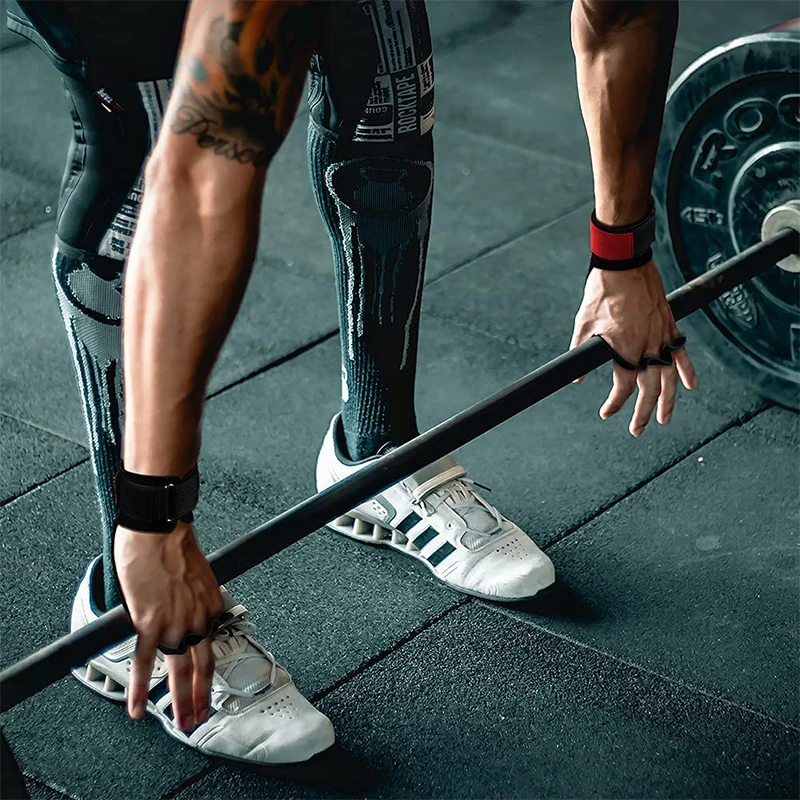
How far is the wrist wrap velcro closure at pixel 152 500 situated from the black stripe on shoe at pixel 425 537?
0.62 meters

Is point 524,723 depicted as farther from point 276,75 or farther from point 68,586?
point 276,75

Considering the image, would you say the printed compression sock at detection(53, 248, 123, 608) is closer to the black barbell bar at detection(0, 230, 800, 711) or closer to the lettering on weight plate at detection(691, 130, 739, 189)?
the black barbell bar at detection(0, 230, 800, 711)

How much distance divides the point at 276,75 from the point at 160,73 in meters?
0.30

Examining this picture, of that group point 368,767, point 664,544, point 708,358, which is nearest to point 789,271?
point 708,358

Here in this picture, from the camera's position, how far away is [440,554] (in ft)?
5.19

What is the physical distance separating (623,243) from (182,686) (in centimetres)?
69

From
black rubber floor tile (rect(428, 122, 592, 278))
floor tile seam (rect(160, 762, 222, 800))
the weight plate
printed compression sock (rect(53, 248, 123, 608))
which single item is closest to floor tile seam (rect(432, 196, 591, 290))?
black rubber floor tile (rect(428, 122, 592, 278))

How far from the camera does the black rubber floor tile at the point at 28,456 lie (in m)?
1.79

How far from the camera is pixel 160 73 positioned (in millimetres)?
1183

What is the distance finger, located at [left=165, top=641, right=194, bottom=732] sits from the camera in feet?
3.29

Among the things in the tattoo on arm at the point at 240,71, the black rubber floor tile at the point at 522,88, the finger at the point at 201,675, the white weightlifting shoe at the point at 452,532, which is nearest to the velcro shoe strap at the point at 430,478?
the white weightlifting shoe at the point at 452,532

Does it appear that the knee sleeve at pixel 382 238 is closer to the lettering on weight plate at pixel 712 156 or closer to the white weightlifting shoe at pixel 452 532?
the white weightlifting shoe at pixel 452 532

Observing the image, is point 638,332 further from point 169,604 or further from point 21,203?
point 21,203

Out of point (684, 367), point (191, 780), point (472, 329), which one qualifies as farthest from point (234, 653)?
point (472, 329)
